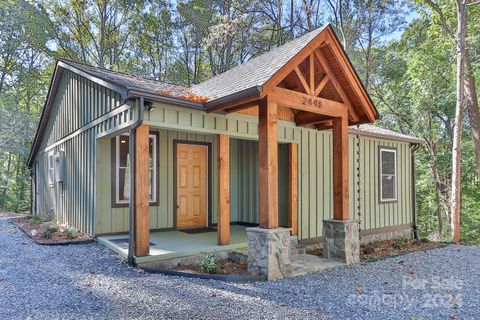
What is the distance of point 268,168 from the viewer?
477cm

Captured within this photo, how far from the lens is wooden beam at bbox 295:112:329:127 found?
674 cm

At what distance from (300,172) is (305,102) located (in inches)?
91.8

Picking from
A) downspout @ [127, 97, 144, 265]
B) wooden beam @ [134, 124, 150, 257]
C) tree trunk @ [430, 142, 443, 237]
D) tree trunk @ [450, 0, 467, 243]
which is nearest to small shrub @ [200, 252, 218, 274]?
wooden beam @ [134, 124, 150, 257]

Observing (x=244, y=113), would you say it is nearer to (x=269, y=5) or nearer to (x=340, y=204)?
(x=340, y=204)

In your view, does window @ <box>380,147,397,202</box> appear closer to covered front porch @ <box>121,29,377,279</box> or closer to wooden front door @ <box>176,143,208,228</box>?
covered front porch @ <box>121,29,377,279</box>

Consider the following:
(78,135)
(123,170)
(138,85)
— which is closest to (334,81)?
(138,85)

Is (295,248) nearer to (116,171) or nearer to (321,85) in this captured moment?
(321,85)

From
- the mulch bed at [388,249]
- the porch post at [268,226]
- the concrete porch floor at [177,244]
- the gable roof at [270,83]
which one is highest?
the gable roof at [270,83]

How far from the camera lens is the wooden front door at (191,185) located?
7.72 meters

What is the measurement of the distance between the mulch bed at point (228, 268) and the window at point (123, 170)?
99.2 inches

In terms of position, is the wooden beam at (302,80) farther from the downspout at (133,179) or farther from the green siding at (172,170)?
the downspout at (133,179)

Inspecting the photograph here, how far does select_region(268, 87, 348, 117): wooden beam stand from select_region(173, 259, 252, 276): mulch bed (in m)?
2.56

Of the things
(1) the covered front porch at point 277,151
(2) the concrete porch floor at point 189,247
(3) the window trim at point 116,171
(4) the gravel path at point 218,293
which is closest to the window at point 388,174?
(1) the covered front porch at point 277,151

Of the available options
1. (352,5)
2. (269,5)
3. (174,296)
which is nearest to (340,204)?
(174,296)
